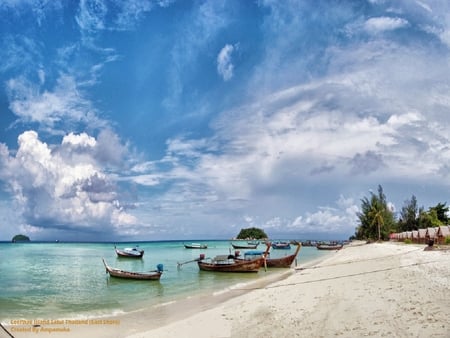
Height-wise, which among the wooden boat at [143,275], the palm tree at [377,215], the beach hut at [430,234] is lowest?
the wooden boat at [143,275]

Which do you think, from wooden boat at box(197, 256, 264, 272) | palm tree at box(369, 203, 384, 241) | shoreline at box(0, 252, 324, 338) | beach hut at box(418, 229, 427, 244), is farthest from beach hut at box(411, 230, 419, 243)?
shoreline at box(0, 252, 324, 338)

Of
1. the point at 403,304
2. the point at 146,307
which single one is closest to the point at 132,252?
the point at 146,307

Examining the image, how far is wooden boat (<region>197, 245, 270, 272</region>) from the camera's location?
33312 millimetres

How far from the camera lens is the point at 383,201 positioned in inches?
3250

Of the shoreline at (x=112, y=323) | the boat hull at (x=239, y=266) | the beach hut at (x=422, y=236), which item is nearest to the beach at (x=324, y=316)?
the shoreline at (x=112, y=323)

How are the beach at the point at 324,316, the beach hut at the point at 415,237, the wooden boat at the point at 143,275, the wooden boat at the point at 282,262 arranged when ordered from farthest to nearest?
the beach hut at the point at 415,237, the wooden boat at the point at 282,262, the wooden boat at the point at 143,275, the beach at the point at 324,316

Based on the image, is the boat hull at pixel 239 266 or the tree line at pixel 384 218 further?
the tree line at pixel 384 218

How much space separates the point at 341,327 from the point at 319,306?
2.73 metres

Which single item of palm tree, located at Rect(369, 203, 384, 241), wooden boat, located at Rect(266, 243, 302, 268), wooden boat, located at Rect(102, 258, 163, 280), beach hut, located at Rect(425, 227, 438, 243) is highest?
palm tree, located at Rect(369, 203, 384, 241)

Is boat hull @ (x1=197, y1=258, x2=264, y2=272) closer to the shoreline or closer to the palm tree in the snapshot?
the shoreline

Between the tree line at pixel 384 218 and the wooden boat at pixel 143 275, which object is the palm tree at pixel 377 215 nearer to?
the tree line at pixel 384 218

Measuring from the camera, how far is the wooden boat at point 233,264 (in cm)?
3331

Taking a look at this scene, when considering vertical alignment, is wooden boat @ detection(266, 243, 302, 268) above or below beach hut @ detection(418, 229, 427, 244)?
→ below

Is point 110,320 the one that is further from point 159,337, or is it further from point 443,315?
point 443,315
